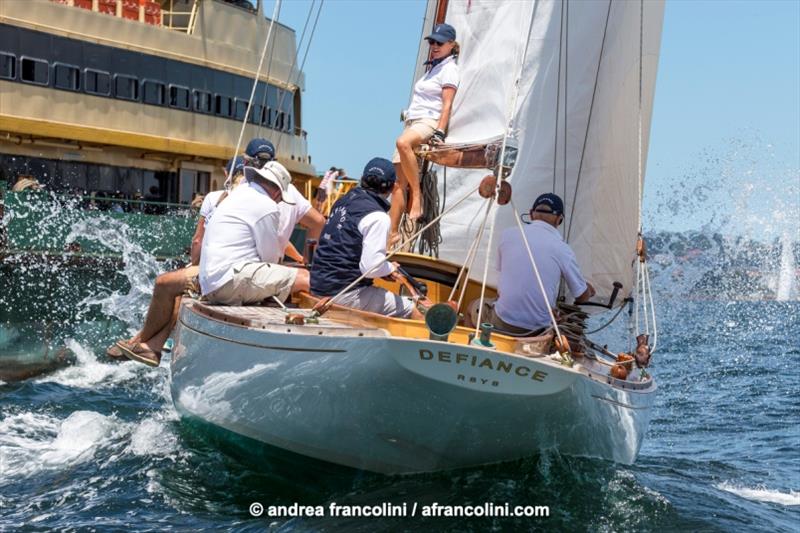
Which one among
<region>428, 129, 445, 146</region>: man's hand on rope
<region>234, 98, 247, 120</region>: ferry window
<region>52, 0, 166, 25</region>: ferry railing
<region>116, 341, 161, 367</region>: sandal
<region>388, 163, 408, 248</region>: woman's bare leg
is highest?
<region>52, 0, 166, 25</region>: ferry railing

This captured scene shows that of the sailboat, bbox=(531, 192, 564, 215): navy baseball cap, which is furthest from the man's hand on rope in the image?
bbox=(531, 192, 564, 215): navy baseball cap

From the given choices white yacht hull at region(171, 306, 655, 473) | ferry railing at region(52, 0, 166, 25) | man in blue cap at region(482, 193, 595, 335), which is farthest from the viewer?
ferry railing at region(52, 0, 166, 25)

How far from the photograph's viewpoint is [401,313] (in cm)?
853

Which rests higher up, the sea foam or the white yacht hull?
the white yacht hull

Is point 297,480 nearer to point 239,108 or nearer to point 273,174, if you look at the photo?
point 273,174

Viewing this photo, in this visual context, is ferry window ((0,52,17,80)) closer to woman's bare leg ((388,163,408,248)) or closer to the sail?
the sail

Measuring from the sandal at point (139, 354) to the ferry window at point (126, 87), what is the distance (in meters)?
11.3

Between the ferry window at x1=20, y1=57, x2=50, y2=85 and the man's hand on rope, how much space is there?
1176 cm

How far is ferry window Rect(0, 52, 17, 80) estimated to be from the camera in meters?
18.9

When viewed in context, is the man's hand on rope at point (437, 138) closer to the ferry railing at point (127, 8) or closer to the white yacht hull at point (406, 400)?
the white yacht hull at point (406, 400)

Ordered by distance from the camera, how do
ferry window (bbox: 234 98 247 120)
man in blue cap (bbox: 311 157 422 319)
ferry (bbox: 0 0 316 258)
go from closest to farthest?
man in blue cap (bbox: 311 157 422 319)
ferry (bbox: 0 0 316 258)
ferry window (bbox: 234 98 247 120)

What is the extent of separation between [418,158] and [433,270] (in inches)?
42.7

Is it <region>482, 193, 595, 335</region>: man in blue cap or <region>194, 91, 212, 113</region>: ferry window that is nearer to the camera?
<region>482, 193, 595, 335</region>: man in blue cap

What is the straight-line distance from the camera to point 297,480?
806cm
